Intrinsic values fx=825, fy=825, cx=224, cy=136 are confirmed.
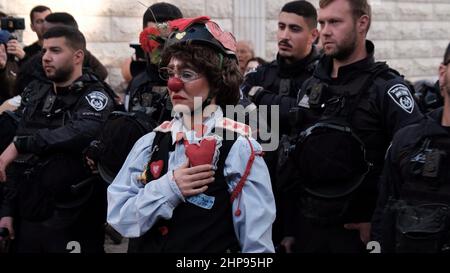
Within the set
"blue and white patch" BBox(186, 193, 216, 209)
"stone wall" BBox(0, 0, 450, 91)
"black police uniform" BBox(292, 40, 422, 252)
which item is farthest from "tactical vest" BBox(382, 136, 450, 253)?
"stone wall" BBox(0, 0, 450, 91)

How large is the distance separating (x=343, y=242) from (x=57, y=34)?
2540 millimetres

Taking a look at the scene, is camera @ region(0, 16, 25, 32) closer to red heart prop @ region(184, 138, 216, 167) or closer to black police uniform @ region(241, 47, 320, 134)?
black police uniform @ region(241, 47, 320, 134)

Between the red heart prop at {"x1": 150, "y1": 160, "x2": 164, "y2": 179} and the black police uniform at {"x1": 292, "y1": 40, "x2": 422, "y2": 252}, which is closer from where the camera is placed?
the red heart prop at {"x1": 150, "y1": 160, "x2": 164, "y2": 179}

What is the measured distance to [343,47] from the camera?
4844mm

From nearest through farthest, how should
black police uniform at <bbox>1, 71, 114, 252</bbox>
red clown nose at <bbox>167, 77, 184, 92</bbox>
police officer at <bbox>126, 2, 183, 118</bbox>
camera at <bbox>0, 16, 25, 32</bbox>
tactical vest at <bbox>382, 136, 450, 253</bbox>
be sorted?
red clown nose at <bbox>167, 77, 184, 92</bbox>
tactical vest at <bbox>382, 136, 450, 253</bbox>
police officer at <bbox>126, 2, 183, 118</bbox>
black police uniform at <bbox>1, 71, 114, 252</bbox>
camera at <bbox>0, 16, 25, 32</bbox>

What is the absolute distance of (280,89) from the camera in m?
5.80

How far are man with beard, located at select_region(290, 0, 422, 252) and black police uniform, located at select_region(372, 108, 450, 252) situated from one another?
0.57 m

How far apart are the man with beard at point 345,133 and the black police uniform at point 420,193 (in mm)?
567

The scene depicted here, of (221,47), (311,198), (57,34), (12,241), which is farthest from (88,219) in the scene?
(221,47)

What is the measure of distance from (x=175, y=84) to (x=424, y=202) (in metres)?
1.28

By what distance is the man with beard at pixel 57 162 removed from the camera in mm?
5516

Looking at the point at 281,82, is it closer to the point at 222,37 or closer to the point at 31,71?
the point at 31,71

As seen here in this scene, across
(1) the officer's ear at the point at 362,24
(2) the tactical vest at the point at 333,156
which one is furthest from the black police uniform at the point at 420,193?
(1) the officer's ear at the point at 362,24

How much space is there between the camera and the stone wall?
1010cm
